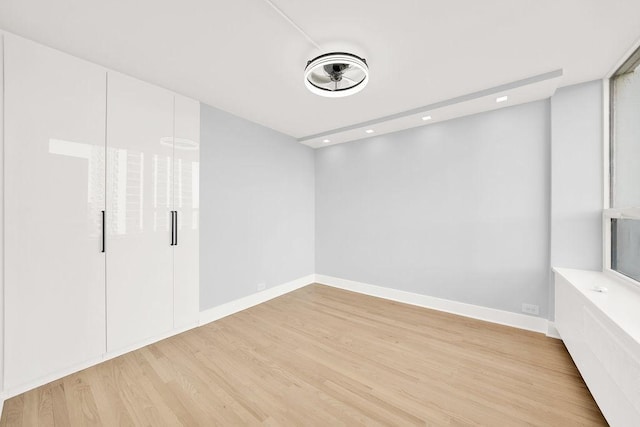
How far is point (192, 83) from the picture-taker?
2582 millimetres

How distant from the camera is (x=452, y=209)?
11.0 feet

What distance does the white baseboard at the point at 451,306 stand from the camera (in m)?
2.81

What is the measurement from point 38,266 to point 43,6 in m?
1.87

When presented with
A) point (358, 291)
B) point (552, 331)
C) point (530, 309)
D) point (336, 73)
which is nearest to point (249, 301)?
point (358, 291)

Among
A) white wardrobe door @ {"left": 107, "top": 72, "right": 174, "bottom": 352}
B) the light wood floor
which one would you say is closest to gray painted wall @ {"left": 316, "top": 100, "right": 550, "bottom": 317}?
the light wood floor

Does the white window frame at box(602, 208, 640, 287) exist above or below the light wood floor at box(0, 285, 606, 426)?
above

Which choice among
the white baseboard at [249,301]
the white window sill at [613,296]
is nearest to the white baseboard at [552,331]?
the white window sill at [613,296]

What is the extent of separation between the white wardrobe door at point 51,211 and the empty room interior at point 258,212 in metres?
0.01

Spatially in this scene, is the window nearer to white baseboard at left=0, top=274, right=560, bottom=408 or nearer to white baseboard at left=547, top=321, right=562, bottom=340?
white baseboard at left=547, top=321, right=562, bottom=340

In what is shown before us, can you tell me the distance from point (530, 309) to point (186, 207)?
4.21 meters

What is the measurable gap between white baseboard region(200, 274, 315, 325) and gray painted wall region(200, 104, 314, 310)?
78 millimetres

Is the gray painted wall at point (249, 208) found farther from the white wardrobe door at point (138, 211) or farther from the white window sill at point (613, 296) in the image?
the white window sill at point (613, 296)

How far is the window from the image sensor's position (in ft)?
6.63

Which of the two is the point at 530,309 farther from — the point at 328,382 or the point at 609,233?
the point at 328,382
